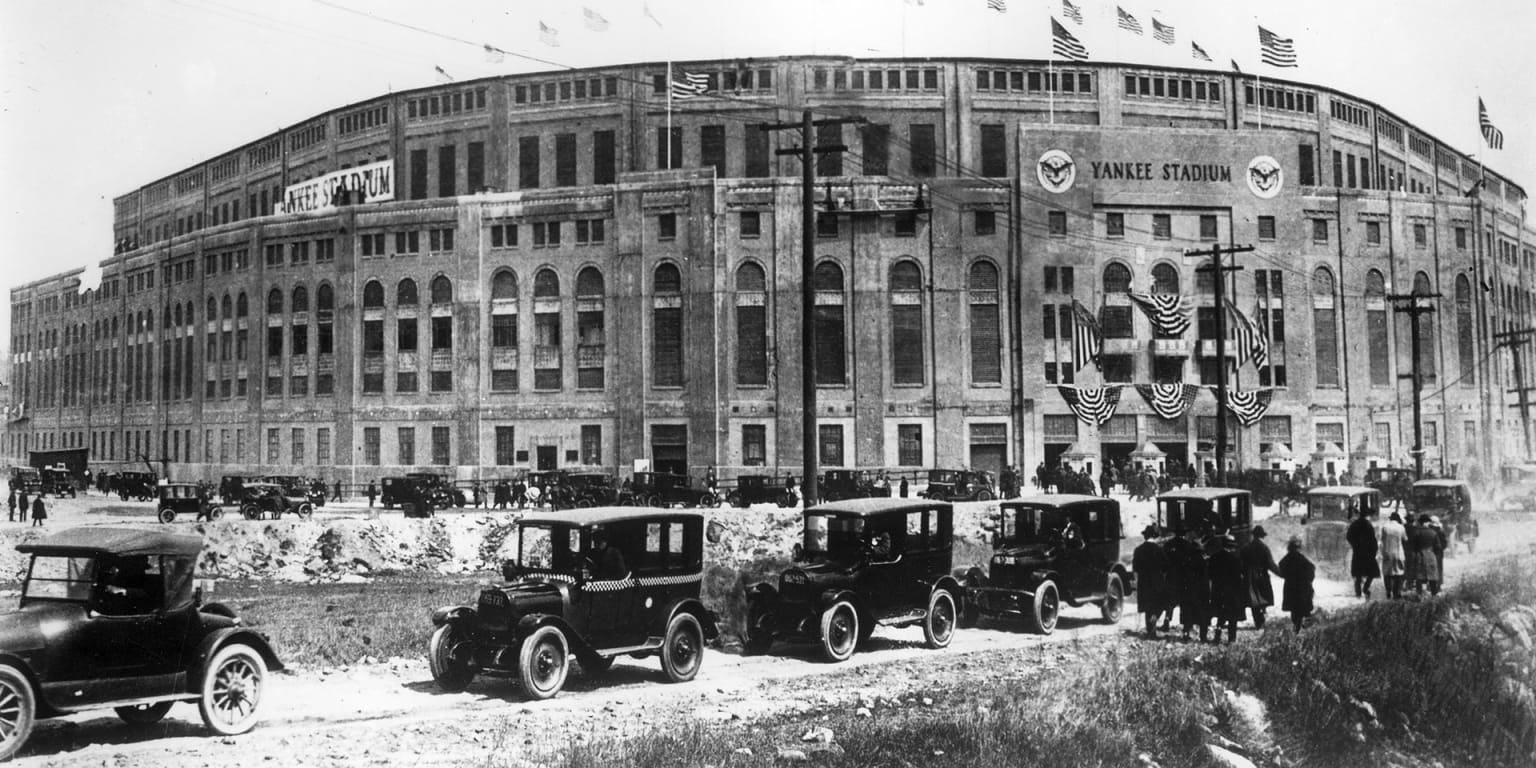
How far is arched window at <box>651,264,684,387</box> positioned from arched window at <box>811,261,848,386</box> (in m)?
5.64

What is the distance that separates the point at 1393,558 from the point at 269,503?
23.2 m

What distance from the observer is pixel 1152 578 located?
53.4 ft

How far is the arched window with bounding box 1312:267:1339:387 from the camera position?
46.0m

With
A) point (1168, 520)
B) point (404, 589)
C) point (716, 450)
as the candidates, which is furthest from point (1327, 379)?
point (404, 589)

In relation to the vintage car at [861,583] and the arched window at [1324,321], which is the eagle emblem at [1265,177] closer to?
the arched window at [1324,321]

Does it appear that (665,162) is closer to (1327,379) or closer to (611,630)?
(1327,379)

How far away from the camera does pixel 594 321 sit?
1678 inches

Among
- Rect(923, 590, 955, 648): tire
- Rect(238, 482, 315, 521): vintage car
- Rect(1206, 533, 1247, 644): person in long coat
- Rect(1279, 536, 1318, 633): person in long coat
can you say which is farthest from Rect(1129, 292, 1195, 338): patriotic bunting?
Rect(238, 482, 315, 521): vintage car

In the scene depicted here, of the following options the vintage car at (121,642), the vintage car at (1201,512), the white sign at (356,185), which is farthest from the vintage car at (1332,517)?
the white sign at (356,185)

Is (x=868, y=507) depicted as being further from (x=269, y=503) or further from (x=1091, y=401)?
(x=1091, y=401)

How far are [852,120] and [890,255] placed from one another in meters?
23.7

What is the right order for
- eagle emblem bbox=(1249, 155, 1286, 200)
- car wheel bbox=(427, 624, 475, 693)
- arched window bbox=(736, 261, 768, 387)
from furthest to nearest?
eagle emblem bbox=(1249, 155, 1286, 200)
arched window bbox=(736, 261, 768, 387)
car wheel bbox=(427, 624, 475, 693)

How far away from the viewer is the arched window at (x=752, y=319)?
1681 inches

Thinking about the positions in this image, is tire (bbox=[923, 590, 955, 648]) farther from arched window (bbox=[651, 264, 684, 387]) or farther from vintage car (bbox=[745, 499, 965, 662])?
arched window (bbox=[651, 264, 684, 387])
